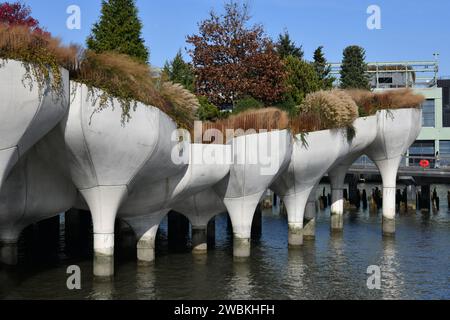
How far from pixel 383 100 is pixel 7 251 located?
88.2ft

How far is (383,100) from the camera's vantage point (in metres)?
41.2

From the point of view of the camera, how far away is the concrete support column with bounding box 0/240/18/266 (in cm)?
2850

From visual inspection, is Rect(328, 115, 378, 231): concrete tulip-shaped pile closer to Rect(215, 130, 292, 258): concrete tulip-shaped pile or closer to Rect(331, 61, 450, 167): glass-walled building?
Rect(215, 130, 292, 258): concrete tulip-shaped pile

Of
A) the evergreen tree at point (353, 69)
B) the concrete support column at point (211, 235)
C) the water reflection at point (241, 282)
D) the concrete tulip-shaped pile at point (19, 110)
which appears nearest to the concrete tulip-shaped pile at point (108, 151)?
the concrete tulip-shaped pile at point (19, 110)

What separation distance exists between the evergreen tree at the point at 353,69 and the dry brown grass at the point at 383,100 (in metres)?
14.7

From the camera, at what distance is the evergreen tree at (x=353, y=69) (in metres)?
57.6

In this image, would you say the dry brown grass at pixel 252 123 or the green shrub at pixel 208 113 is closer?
the dry brown grass at pixel 252 123

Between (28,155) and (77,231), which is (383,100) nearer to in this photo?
(77,231)

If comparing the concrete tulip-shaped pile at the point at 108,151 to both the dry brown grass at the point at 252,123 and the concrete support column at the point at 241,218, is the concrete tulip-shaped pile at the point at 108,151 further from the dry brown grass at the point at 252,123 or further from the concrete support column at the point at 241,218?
the concrete support column at the point at 241,218

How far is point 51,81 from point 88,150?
12.9ft

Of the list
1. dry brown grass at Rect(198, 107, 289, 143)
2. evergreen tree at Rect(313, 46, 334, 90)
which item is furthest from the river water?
evergreen tree at Rect(313, 46, 334, 90)

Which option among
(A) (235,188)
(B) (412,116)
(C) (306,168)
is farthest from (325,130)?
(B) (412,116)

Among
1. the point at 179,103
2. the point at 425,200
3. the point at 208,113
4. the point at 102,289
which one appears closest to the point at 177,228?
the point at 208,113

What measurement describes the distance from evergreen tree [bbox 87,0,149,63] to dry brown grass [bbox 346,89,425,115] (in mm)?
16951
